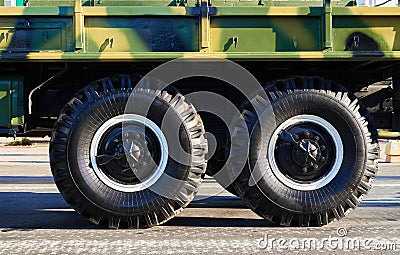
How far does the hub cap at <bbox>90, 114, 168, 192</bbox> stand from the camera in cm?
506

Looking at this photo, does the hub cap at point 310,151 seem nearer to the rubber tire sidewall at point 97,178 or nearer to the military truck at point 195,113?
the military truck at point 195,113

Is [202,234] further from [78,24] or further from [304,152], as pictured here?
[78,24]

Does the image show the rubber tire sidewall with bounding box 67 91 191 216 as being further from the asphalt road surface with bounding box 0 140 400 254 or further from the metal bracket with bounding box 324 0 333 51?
the metal bracket with bounding box 324 0 333 51

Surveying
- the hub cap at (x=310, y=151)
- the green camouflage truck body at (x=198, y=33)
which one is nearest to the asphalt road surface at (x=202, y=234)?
the hub cap at (x=310, y=151)

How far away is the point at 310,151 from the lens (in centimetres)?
510

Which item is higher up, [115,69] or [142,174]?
[115,69]

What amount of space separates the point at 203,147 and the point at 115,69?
4.39 feet

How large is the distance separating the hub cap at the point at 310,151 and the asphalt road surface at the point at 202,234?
0.48 meters

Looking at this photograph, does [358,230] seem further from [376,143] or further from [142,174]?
[142,174]

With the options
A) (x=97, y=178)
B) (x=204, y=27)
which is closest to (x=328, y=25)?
(x=204, y=27)

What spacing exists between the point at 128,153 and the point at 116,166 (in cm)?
18

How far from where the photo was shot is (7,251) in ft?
14.4

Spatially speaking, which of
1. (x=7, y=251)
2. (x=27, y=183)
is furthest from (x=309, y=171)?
(x=27, y=183)

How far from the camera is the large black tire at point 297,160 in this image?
16.8ft
